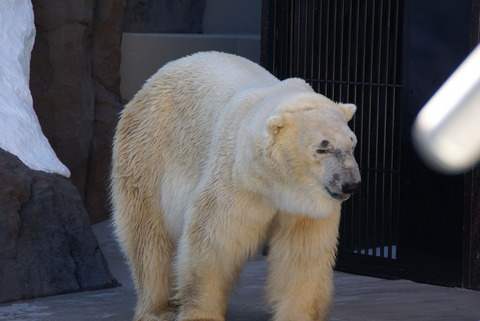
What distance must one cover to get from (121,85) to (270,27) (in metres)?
1.77

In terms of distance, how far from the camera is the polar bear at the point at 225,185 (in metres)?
2.59

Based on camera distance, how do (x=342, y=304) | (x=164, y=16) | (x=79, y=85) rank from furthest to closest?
(x=164, y=16) < (x=79, y=85) < (x=342, y=304)

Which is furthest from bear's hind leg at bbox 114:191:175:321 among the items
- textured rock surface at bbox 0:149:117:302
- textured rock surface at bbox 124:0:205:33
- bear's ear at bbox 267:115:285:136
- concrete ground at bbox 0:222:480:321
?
textured rock surface at bbox 124:0:205:33

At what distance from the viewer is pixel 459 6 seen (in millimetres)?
4059

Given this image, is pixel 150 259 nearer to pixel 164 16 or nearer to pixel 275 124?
pixel 275 124

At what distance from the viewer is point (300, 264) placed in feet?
9.40

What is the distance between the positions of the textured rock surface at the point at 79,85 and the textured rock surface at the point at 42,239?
4.99 feet

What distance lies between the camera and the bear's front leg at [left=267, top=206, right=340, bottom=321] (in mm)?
2838

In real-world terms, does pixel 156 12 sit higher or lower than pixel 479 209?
higher

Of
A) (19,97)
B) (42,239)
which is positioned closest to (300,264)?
(42,239)

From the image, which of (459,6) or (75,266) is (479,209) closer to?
(459,6)

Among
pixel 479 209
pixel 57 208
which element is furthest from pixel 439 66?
pixel 57 208

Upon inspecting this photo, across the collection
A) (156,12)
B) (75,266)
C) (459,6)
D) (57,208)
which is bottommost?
(75,266)

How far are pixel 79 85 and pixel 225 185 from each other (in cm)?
318
